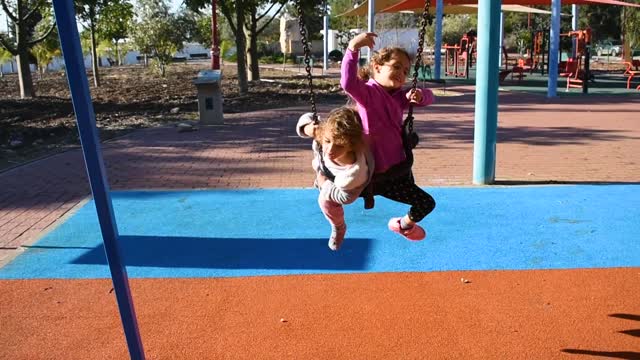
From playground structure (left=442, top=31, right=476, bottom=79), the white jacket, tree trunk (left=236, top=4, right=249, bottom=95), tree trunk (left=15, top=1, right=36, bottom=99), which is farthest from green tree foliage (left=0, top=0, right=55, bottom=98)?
the white jacket

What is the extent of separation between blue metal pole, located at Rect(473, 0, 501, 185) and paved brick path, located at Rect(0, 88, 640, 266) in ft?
1.14

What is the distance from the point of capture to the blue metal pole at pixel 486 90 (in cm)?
746

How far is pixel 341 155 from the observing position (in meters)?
3.43

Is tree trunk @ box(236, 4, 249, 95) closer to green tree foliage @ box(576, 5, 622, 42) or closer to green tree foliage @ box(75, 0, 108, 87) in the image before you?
green tree foliage @ box(75, 0, 108, 87)

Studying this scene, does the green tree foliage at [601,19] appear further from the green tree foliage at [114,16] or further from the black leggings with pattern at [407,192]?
the black leggings with pattern at [407,192]

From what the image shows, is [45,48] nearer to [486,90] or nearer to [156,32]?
[156,32]

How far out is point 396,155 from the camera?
3604 mm

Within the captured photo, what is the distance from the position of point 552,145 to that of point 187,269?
7174 mm

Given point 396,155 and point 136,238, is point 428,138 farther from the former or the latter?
point 396,155

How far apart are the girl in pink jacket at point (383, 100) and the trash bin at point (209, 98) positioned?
9825mm

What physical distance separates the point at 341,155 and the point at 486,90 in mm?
→ 4676

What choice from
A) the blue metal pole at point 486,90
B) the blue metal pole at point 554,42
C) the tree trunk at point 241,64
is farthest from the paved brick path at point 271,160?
the tree trunk at point 241,64

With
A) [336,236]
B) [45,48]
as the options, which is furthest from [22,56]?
[336,236]

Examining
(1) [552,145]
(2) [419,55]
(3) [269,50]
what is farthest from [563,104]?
(3) [269,50]
